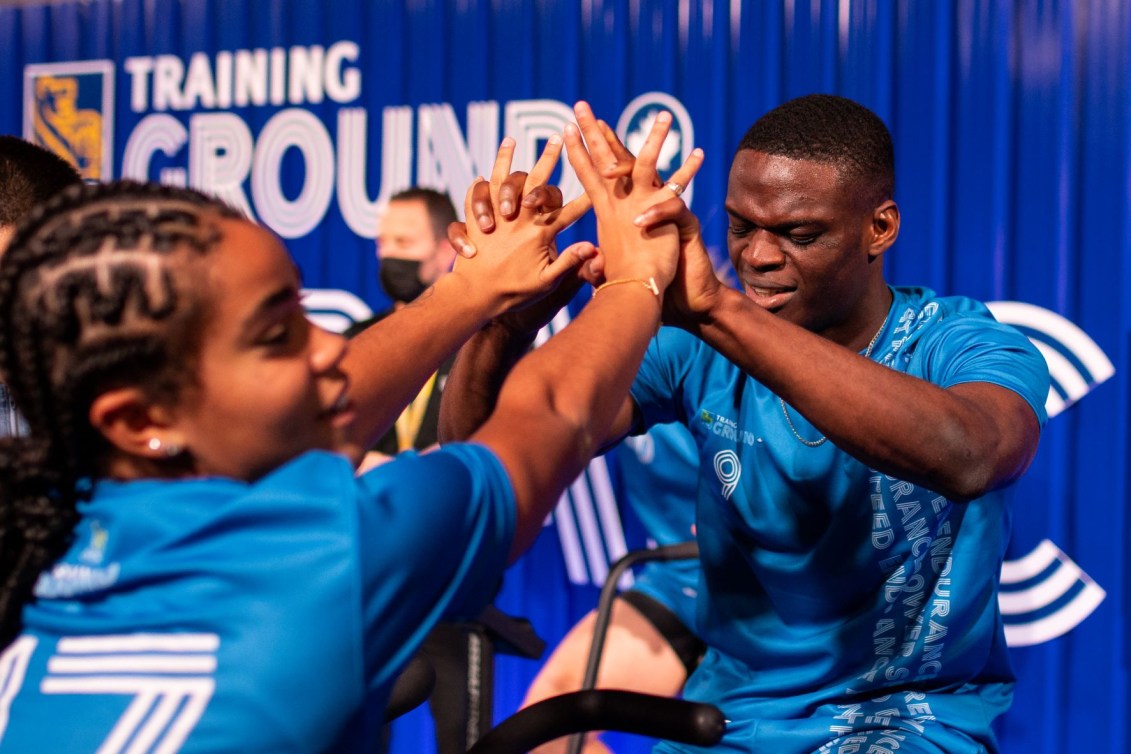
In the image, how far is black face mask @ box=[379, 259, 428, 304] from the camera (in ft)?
13.9

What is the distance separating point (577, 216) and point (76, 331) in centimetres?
82

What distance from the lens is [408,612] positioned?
1.08 meters

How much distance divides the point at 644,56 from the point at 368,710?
142 inches

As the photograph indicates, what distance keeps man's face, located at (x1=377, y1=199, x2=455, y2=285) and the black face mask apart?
0.02 m

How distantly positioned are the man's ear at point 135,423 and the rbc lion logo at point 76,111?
4543mm

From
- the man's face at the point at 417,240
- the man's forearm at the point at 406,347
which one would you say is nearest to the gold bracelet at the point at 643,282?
the man's forearm at the point at 406,347

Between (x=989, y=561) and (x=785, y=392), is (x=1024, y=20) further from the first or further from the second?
(x=785, y=392)

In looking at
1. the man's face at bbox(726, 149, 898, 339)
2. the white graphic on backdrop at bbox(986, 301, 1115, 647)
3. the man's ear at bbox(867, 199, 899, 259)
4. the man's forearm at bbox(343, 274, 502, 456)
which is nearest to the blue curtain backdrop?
the white graphic on backdrop at bbox(986, 301, 1115, 647)

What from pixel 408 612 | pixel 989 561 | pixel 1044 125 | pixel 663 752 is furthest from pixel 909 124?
pixel 408 612

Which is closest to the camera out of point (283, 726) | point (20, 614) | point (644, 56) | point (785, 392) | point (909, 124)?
point (283, 726)

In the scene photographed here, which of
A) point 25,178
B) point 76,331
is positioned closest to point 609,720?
point 76,331

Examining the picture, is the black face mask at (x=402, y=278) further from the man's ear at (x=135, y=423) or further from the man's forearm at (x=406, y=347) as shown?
the man's ear at (x=135, y=423)

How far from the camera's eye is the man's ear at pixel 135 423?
1066mm

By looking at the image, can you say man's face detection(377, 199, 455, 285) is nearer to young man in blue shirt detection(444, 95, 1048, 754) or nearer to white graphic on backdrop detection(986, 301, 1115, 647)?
white graphic on backdrop detection(986, 301, 1115, 647)
